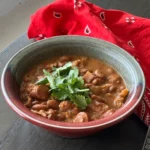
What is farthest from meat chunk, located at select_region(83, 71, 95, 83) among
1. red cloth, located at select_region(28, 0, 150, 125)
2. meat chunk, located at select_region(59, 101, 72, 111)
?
red cloth, located at select_region(28, 0, 150, 125)

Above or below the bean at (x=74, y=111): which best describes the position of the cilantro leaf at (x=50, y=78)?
above

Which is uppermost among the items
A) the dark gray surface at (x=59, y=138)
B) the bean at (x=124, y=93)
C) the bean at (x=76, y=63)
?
the bean at (x=76, y=63)

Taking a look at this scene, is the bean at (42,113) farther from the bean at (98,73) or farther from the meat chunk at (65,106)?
the bean at (98,73)

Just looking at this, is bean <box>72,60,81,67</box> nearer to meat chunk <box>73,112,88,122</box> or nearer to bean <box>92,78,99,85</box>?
bean <box>92,78,99,85</box>

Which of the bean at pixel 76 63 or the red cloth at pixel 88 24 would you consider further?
the red cloth at pixel 88 24

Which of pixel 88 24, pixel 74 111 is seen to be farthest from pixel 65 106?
pixel 88 24

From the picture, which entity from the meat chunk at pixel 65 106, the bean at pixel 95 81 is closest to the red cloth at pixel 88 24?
the bean at pixel 95 81
